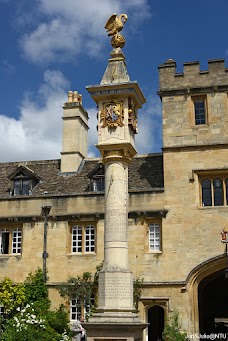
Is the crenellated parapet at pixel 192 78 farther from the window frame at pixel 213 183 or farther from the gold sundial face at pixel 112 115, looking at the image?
the gold sundial face at pixel 112 115

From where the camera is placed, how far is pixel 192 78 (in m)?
24.0

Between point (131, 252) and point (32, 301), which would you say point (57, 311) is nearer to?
point (32, 301)

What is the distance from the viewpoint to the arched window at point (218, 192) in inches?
883

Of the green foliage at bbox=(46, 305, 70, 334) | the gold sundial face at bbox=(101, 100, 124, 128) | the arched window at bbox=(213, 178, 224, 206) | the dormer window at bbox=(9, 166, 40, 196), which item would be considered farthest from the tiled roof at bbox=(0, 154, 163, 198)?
the gold sundial face at bbox=(101, 100, 124, 128)

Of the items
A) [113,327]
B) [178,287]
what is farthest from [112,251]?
[178,287]

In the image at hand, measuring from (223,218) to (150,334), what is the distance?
7530 millimetres

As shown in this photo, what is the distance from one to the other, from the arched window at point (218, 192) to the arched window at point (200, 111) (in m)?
2.88

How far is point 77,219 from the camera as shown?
23734mm

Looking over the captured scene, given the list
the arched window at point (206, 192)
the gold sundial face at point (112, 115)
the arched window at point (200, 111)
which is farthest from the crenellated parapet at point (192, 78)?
the gold sundial face at point (112, 115)

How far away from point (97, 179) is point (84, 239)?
118 inches

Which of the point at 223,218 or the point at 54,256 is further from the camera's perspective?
the point at 54,256

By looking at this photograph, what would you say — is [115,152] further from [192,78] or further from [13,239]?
[13,239]

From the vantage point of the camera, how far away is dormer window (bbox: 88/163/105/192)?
24.6 metres

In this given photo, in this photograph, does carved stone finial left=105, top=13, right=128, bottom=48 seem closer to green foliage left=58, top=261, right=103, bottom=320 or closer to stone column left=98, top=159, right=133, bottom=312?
stone column left=98, top=159, right=133, bottom=312
